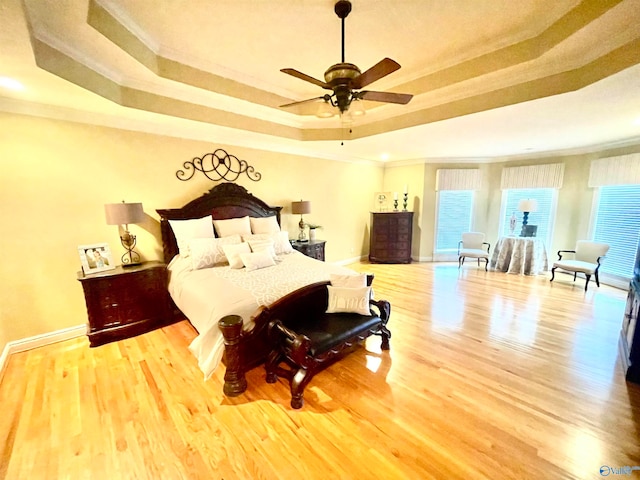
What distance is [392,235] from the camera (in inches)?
238

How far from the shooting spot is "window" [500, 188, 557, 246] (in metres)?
5.32

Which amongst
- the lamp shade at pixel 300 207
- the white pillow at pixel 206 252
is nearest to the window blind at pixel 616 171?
the lamp shade at pixel 300 207

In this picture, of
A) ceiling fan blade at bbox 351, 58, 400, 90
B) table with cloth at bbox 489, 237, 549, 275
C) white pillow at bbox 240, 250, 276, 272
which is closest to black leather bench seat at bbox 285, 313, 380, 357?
white pillow at bbox 240, 250, 276, 272

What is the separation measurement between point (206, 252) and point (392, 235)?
4.26 meters

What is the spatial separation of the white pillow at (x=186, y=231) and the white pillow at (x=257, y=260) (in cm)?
74

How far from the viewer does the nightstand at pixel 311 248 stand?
4.49m

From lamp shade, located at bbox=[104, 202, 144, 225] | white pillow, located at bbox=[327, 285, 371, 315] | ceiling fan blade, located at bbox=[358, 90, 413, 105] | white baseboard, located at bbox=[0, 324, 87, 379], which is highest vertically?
ceiling fan blade, located at bbox=[358, 90, 413, 105]

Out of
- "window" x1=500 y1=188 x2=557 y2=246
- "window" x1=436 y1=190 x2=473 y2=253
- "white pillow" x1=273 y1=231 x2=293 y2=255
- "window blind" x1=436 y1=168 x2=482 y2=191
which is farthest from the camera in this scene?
"window" x1=436 y1=190 x2=473 y2=253

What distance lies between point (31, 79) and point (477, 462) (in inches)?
163

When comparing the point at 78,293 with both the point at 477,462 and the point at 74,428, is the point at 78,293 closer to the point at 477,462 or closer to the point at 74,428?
the point at 74,428

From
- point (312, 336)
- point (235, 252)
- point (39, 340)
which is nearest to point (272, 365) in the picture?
point (312, 336)

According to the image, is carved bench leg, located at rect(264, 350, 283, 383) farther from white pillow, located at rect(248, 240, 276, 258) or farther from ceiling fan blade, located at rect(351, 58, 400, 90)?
ceiling fan blade, located at rect(351, 58, 400, 90)

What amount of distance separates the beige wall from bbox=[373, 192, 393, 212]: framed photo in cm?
401

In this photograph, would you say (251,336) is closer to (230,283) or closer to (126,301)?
(230,283)
